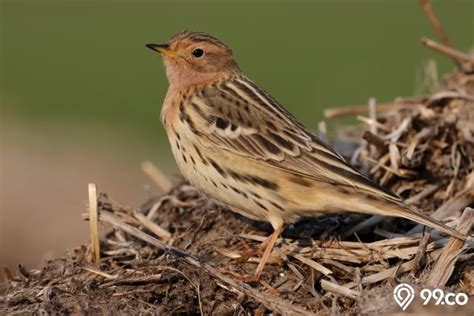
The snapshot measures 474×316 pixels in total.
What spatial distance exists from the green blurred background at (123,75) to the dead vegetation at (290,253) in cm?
143

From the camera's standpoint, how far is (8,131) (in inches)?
688

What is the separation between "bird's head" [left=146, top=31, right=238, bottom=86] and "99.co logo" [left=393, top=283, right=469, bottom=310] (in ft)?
9.69

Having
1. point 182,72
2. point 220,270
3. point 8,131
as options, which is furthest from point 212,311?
point 8,131

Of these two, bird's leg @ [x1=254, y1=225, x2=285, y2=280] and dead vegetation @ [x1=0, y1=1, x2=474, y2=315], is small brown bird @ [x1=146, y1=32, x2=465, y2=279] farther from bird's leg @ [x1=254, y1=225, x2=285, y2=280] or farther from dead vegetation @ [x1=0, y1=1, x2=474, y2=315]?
dead vegetation @ [x1=0, y1=1, x2=474, y2=315]

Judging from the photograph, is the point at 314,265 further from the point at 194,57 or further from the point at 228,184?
the point at 194,57

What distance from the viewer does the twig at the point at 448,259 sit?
6.00 metres

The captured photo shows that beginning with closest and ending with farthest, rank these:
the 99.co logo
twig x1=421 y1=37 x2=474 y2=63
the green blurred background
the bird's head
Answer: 1. the 99.co logo
2. the bird's head
3. twig x1=421 y1=37 x2=474 y2=63
4. the green blurred background

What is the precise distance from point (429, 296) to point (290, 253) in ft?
4.32

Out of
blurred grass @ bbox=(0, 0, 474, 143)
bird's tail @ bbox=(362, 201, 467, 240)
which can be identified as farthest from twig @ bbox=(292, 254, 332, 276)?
blurred grass @ bbox=(0, 0, 474, 143)

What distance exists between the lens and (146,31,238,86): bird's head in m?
7.97

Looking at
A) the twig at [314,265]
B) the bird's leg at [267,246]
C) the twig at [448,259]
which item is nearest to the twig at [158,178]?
the bird's leg at [267,246]

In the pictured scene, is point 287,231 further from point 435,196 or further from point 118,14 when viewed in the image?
point 118,14

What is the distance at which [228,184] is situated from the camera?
699 centimetres

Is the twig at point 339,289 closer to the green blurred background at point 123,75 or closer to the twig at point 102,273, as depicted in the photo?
the twig at point 102,273
